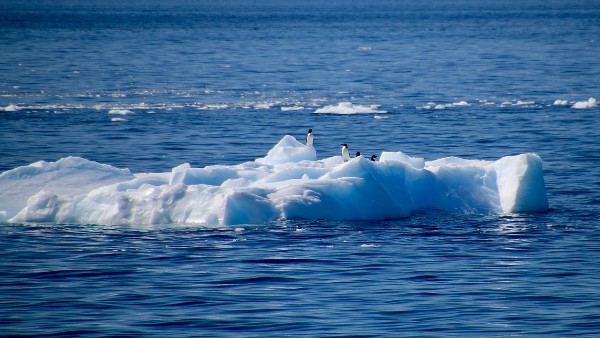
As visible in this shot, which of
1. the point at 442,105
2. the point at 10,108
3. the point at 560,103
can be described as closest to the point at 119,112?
the point at 10,108

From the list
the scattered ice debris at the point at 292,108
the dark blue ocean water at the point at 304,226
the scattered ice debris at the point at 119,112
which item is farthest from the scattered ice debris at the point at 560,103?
the scattered ice debris at the point at 119,112

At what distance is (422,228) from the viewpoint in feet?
76.0

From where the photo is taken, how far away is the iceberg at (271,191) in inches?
910

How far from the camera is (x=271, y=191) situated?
77.8ft

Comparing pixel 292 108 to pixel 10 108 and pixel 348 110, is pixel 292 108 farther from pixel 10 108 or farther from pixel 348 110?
pixel 10 108

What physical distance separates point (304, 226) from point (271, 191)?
132cm

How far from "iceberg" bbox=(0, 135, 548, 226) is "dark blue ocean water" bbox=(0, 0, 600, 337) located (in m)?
0.45

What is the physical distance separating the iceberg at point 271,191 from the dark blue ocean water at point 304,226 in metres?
0.45

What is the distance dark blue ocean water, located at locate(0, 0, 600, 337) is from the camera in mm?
17094

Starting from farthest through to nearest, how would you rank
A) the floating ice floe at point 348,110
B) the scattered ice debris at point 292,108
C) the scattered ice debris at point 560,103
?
the scattered ice debris at point 560,103, the scattered ice debris at point 292,108, the floating ice floe at point 348,110

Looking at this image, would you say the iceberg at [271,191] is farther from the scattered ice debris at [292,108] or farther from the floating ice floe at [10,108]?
the scattered ice debris at [292,108]

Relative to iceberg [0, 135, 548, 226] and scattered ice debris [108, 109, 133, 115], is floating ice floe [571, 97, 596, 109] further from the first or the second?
iceberg [0, 135, 548, 226]

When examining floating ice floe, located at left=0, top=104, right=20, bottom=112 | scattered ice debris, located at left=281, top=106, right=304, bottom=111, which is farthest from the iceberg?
scattered ice debris, located at left=281, top=106, right=304, bottom=111

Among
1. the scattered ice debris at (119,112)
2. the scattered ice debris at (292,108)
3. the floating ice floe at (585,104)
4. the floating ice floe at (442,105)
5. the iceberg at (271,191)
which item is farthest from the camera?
the floating ice floe at (442,105)
